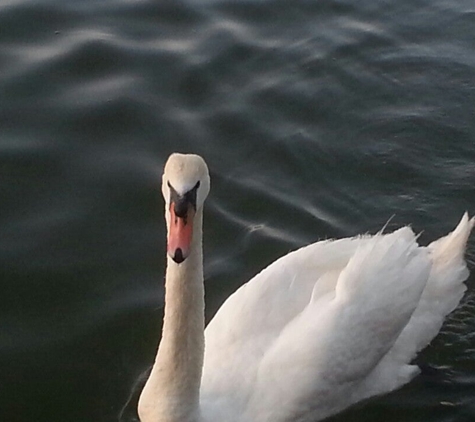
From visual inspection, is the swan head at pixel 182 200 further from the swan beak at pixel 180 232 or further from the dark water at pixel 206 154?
the dark water at pixel 206 154

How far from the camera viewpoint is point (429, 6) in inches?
510

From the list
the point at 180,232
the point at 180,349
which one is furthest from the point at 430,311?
the point at 180,232

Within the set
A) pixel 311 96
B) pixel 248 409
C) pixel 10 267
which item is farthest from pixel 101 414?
pixel 311 96

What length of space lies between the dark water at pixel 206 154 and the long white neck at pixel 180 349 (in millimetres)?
1065

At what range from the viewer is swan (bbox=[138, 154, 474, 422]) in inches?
223

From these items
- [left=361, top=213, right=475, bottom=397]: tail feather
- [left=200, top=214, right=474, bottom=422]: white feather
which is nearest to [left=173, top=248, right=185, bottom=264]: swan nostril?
[left=200, top=214, right=474, bottom=422]: white feather

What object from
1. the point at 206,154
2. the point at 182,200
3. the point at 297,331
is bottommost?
the point at 206,154

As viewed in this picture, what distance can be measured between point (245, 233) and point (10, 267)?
2.08m

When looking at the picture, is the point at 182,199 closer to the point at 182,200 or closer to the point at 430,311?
the point at 182,200

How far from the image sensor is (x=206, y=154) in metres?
9.86

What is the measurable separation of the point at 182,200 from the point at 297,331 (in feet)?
5.91

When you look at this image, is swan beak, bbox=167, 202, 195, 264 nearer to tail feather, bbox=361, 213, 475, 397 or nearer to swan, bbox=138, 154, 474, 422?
swan, bbox=138, 154, 474, 422

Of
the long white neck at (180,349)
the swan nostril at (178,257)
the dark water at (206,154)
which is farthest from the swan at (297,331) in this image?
the dark water at (206,154)

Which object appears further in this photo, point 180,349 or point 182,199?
point 180,349
